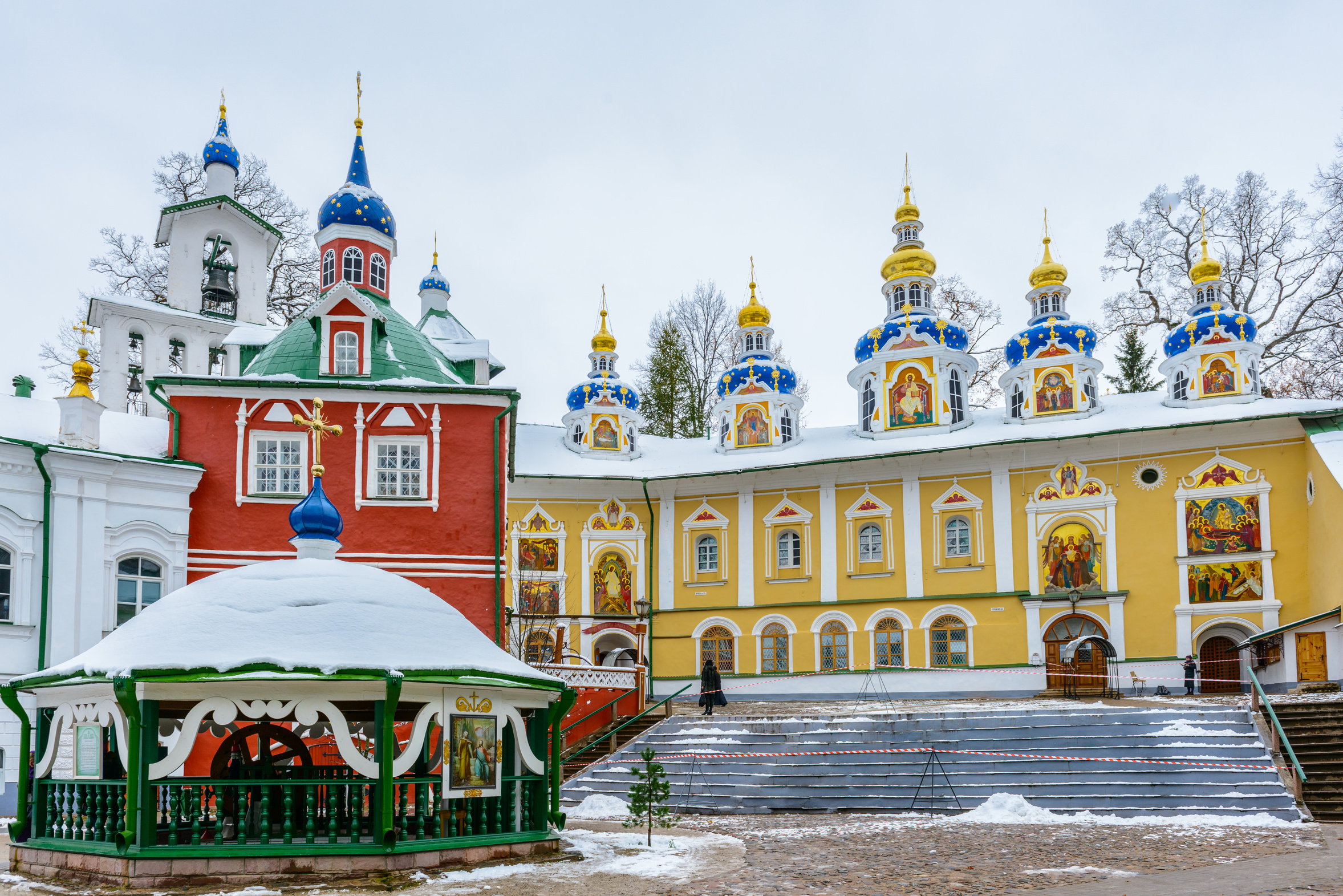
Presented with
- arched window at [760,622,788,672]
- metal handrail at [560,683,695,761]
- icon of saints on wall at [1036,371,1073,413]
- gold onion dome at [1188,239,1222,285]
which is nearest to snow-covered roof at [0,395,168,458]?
metal handrail at [560,683,695,761]

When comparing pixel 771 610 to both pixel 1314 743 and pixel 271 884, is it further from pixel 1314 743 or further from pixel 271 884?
pixel 271 884

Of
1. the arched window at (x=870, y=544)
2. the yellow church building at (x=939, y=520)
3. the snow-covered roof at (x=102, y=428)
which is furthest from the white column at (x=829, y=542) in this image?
the snow-covered roof at (x=102, y=428)

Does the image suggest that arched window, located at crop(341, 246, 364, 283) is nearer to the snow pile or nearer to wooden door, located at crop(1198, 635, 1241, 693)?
the snow pile

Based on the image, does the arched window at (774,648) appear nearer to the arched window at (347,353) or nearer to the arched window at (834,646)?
the arched window at (834,646)

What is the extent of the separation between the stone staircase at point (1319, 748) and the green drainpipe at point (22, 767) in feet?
47.5

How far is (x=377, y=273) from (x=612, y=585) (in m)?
10.7

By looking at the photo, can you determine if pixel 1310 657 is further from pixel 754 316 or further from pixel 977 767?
pixel 754 316

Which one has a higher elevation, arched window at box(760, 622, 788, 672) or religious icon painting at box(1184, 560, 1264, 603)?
religious icon painting at box(1184, 560, 1264, 603)

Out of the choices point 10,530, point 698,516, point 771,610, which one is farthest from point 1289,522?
point 10,530

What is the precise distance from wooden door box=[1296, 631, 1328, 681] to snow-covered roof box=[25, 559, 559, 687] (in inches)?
617

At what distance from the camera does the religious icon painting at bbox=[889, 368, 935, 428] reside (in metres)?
30.3

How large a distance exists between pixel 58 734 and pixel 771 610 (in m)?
21.0

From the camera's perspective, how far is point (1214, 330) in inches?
1103

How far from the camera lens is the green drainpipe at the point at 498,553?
21.0 meters
